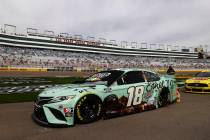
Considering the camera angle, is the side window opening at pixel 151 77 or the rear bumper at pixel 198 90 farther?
the rear bumper at pixel 198 90

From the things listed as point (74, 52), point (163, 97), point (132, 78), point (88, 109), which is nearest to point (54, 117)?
point (88, 109)

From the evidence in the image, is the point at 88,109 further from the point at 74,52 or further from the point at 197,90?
the point at 74,52

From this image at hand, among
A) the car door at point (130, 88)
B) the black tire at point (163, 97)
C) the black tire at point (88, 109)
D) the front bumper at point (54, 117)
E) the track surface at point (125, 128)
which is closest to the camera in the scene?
the track surface at point (125, 128)

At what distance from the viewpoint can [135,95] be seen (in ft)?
23.7

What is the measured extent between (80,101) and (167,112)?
3.17 metres

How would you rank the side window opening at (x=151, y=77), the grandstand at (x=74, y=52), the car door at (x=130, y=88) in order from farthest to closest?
the grandstand at (x=74, y=52) < the side window opening at (x=151, y=77) < the car door at (x=130, y=88)

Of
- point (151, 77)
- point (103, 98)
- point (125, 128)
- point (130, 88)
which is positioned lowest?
point (125, 128)

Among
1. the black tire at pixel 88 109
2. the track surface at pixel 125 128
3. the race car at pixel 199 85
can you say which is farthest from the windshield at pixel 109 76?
the race car at pixel 199 85

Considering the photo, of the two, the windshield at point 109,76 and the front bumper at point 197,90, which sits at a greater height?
the windshield at point 109,76

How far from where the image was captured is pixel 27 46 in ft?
293

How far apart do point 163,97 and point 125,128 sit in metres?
3.31

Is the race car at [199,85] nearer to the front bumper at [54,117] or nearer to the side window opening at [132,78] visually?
the side window opening at [132,78]

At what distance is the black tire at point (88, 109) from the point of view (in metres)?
5.76

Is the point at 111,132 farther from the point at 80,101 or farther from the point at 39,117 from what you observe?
the point at 39,117
